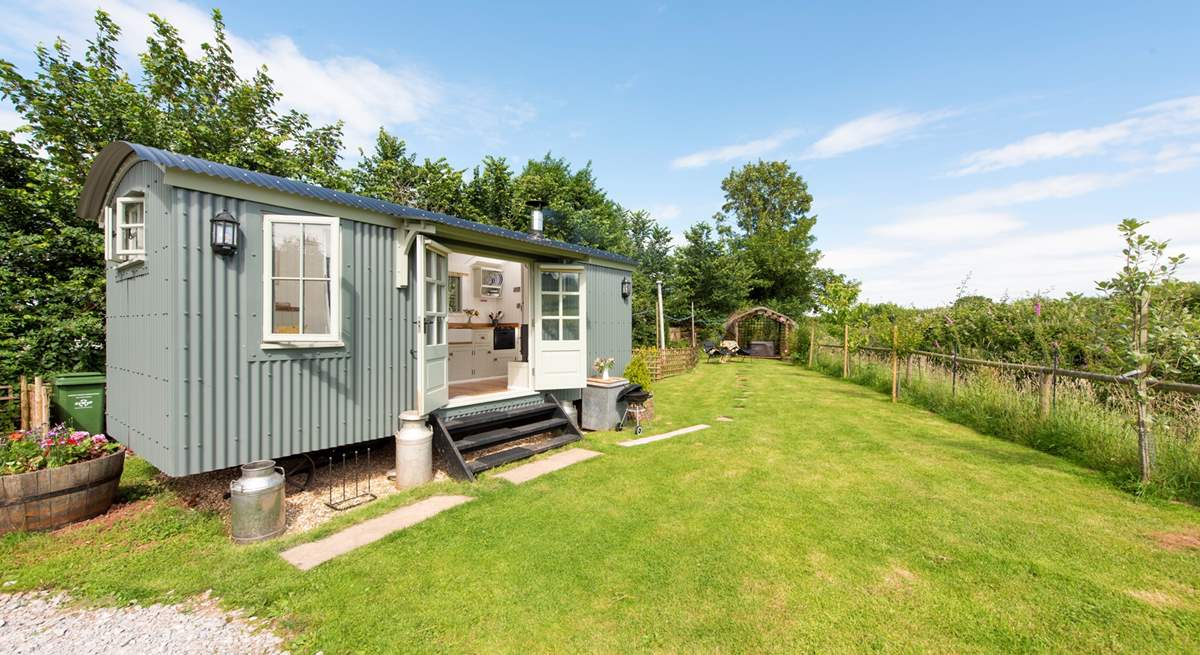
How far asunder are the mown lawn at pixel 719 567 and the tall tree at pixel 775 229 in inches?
831

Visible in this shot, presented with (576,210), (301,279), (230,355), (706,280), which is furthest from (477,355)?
(706,280)

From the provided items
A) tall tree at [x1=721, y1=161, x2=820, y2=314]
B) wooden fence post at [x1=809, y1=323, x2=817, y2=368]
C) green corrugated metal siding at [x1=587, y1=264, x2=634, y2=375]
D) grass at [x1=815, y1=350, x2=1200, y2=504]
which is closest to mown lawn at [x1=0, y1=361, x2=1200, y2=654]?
grass at [x1=815, y1=350, x2=1200, y2=504]

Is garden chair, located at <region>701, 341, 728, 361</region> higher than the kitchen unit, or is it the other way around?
the kitchen unit

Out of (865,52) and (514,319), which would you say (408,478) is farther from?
(865,52)

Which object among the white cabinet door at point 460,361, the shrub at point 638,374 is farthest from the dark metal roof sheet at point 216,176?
the shrub at point 638,374

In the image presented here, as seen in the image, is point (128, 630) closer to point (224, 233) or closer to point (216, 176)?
point (224, 233)

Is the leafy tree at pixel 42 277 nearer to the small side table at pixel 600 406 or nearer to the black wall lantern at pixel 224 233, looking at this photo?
the black wall lantern at pixel 224 233

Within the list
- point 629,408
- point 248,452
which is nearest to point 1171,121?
point 629,408

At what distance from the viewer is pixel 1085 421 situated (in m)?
5.31

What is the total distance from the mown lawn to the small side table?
6.58 feet

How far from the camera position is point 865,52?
938 centimetres

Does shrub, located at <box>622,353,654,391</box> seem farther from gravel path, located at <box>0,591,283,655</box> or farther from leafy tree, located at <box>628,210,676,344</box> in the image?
leafy tree, located at <box>628,210,676,344</box>

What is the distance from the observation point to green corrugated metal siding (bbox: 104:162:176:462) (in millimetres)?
3613

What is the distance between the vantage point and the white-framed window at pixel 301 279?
12.9 feet
